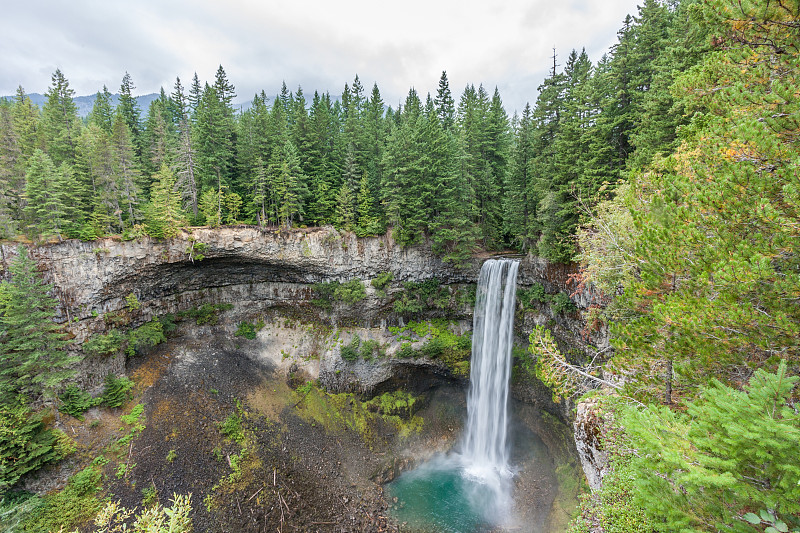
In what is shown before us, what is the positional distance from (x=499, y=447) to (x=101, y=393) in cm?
2705

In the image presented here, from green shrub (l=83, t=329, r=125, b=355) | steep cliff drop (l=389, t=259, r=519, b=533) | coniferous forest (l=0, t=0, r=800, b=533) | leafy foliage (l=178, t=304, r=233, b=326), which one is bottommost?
steep cliff drop (l=389, t=259, r=519, b=533)

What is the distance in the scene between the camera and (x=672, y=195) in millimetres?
6430

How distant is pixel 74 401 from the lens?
1867 cm

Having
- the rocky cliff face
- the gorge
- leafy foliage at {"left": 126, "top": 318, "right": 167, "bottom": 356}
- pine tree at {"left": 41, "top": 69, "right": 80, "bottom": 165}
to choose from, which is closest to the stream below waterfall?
the gorge

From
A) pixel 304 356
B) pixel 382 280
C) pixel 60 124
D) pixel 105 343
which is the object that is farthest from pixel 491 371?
pixel 60 124

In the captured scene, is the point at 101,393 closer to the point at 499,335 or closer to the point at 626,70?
the point at 499,335

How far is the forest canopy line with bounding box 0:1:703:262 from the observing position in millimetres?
17531

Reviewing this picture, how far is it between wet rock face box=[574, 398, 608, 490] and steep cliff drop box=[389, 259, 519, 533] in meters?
10.6

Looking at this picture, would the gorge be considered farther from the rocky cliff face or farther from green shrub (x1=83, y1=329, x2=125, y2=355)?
green shrub (x1=83, y1=329, x2=125, y2=355)

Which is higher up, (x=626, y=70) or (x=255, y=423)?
(x=626, y=70)

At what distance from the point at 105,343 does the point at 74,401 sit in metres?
3.49

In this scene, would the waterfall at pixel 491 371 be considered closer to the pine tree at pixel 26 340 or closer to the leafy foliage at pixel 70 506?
the leafy foliage at pixel 70 506

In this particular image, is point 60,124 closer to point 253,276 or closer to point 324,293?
point 253,276

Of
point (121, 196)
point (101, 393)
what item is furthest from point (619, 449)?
point (121, 196)
